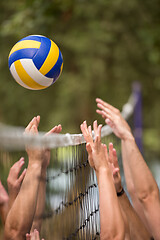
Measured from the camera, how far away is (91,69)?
14367 mm

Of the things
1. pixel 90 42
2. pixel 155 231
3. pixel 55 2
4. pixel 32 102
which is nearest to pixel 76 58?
pixel 90 42

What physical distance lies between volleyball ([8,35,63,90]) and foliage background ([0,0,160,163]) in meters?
5.94

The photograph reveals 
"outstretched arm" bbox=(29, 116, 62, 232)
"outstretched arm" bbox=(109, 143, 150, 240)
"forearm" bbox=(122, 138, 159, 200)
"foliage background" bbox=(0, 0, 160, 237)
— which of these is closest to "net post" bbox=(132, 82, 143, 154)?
"foliage background" bbox=(0, 0, 160, 237)

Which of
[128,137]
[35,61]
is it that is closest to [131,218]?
[128,137]

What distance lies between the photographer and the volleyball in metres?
3.92

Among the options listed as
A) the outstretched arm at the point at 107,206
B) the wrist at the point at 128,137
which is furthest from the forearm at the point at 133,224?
the wrist at the point at 128,137

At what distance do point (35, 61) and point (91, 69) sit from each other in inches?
415

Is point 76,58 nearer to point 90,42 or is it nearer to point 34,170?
point 90,42

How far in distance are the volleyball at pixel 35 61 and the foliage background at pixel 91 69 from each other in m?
5.94

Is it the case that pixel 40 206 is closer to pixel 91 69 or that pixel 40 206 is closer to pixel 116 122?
pixel 116 122

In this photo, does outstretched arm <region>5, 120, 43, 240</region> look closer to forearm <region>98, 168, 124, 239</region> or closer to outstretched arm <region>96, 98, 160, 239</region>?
forearm <region>98, 168, 124, 239</region>

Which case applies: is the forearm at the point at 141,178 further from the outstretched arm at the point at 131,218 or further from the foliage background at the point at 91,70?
the foliage background at the point at 91,70

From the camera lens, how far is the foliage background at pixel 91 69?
11.3 metres

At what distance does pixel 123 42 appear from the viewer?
1288 centimetres
